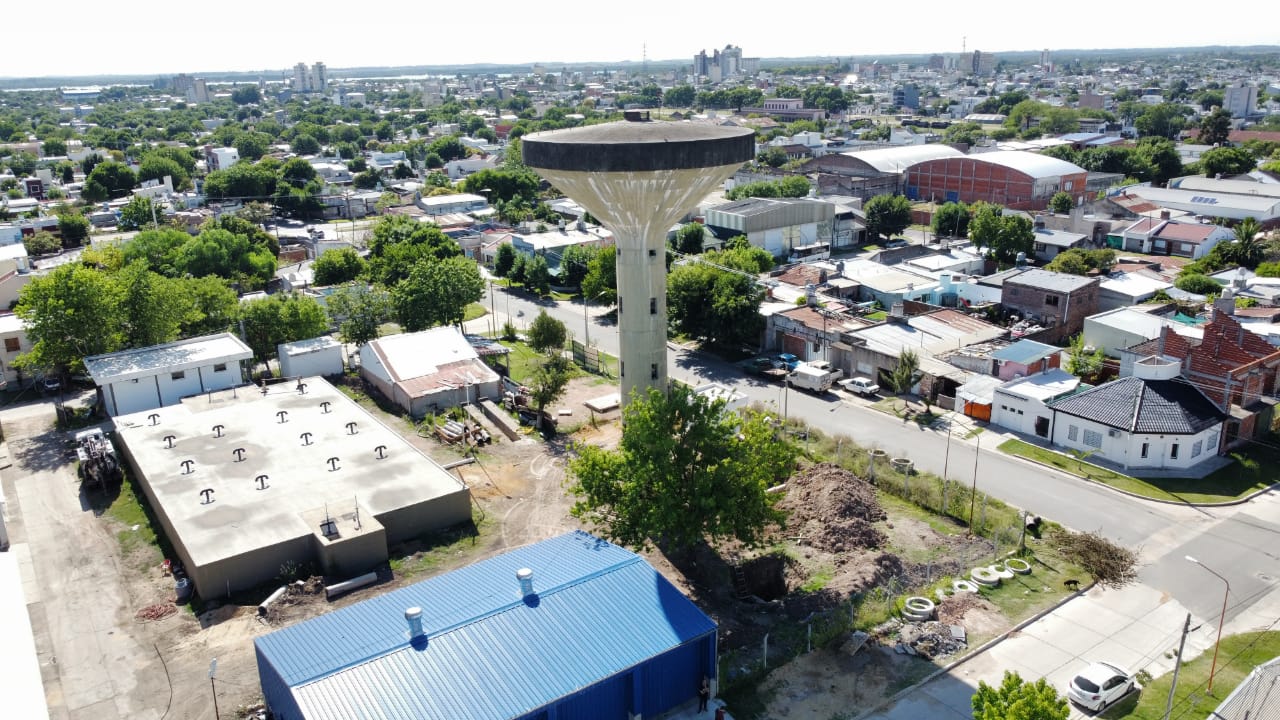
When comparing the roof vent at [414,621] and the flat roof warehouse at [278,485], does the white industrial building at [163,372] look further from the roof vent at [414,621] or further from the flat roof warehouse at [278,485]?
the roof vent at [414,621]

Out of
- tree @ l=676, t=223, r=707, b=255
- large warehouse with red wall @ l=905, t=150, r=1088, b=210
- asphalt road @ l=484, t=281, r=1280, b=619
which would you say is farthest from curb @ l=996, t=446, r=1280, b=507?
large warehouse with red wall @ l=905, t=150, r=1088, b=210

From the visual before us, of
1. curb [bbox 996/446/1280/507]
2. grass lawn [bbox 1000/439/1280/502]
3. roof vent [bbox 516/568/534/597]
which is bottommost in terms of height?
curb [bbox 996/446/1280/507]

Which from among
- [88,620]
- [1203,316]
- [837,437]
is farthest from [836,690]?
[1203,316]

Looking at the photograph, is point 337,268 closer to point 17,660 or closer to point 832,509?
point 832,509

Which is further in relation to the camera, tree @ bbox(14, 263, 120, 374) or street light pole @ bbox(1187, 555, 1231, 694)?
tree @ bbox(14, 263, 120, 374)

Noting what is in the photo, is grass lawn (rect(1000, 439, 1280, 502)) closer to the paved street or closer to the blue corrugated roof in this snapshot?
the paved street

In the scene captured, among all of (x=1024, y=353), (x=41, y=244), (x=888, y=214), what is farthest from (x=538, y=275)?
(x=41, y=244)
